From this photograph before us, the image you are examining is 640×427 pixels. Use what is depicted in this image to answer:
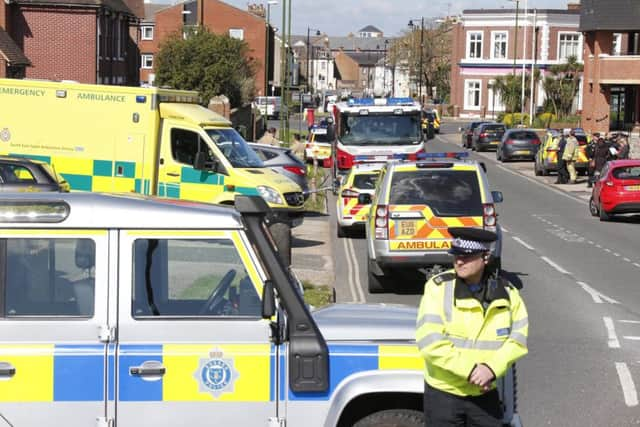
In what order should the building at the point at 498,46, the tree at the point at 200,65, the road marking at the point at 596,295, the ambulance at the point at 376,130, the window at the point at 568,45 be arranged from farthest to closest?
the window at the point at 568,45, the building at the point at 498,46, the tree at the point at 200,65, the ambulance at the point at 376,130, the road marking at the point at 596,295

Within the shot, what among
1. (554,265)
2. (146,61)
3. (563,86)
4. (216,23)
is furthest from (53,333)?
(216,23)

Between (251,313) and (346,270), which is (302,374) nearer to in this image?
(251,313)

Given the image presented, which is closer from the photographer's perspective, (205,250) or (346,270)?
(205,250)

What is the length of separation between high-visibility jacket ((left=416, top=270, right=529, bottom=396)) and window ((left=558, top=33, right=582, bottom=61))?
95.1 m

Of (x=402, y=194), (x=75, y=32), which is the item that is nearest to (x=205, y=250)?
(x=402, y=194)

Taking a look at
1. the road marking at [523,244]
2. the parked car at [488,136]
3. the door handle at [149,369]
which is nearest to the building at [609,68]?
the parked car at [488,136]

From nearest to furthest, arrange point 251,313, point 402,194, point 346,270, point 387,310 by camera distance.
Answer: point 251,313 < point 387,310 < point 402,194 < point 346,270

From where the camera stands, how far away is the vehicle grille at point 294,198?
72.9 ft

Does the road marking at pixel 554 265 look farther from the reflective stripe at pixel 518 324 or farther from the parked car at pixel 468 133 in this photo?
the parked car at pixel 468 133

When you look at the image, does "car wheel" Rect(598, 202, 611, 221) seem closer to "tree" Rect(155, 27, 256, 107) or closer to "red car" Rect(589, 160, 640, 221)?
"red car" Rect(589, 160, 640, 221)

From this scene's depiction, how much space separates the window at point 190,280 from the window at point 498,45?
312 ft

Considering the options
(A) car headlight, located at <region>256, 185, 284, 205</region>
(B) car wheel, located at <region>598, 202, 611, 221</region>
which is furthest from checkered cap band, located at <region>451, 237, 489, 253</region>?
(B) car wheel, located at <region>598, 202, 611, 221</region>

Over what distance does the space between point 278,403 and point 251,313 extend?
50cm

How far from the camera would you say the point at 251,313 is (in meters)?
6.36
